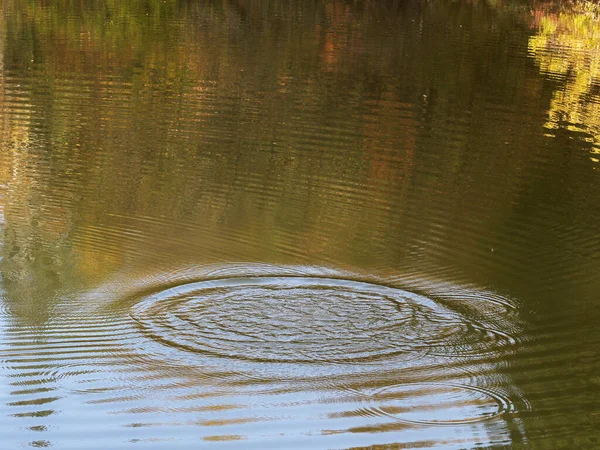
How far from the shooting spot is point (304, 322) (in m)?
7.19

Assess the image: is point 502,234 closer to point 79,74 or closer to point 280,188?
point 280,188

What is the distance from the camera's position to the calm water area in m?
6.04

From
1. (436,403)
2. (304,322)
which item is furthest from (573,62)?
(436,403)

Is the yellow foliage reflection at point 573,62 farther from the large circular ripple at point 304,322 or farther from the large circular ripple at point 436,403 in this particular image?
the large circular ripple at point 436,403

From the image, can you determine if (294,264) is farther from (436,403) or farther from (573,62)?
(573,62)

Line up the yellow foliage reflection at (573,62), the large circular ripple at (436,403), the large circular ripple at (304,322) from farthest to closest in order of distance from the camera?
the yellow foliage reflection at (573,62)
the large circular ripple at (304,322)
the large circular ripple at (436,403)

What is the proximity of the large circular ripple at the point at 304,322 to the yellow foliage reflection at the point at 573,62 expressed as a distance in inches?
279

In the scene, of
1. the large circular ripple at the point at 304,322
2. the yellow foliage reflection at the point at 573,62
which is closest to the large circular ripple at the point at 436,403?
A: the large circular ripple at the point at 304,322

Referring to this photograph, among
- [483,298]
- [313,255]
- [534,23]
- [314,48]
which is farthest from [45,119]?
[534,23]

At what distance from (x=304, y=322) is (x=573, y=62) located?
1901 cm

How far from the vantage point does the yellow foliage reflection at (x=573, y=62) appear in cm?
1675

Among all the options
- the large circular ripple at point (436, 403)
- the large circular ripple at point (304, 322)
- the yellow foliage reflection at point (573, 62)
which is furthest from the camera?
the yellow foliage reflection at point (573, 62)

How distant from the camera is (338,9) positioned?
38.4 meters

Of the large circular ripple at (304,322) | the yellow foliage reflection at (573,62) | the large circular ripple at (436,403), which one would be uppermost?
the yellow foliage reflection at (573,62)
